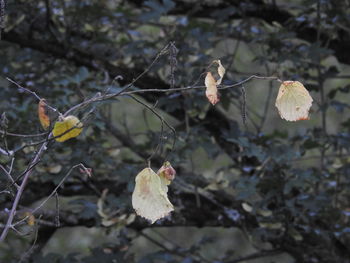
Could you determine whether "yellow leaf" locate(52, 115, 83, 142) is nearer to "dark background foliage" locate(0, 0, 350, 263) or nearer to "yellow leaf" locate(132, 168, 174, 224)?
"yellow leaf" locate(132, 168, 174, 224)

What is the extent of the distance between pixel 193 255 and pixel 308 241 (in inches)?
19.3

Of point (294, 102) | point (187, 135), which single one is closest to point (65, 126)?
point (294, 102)

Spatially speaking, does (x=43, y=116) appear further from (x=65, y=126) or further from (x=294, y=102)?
(x=294, y=102)

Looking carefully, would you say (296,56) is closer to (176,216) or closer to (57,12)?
(176,216)

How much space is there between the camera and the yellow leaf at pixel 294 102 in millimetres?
1206

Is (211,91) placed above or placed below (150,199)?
above

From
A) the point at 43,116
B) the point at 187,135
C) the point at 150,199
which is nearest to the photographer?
the point at 150,199

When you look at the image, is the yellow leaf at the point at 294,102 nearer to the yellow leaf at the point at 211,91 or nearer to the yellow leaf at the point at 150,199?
the yellow leaf at the point at 211,91

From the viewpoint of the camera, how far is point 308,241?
259 cm

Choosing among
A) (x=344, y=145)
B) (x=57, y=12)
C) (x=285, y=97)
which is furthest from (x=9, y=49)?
(x=285, y=97)

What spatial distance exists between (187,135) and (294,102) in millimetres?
1265

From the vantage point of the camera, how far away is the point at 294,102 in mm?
1207

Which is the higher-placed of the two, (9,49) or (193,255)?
(9,49)

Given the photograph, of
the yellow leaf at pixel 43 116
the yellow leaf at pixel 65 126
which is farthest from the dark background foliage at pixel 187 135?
the yellow leaf at pixel 65 126
